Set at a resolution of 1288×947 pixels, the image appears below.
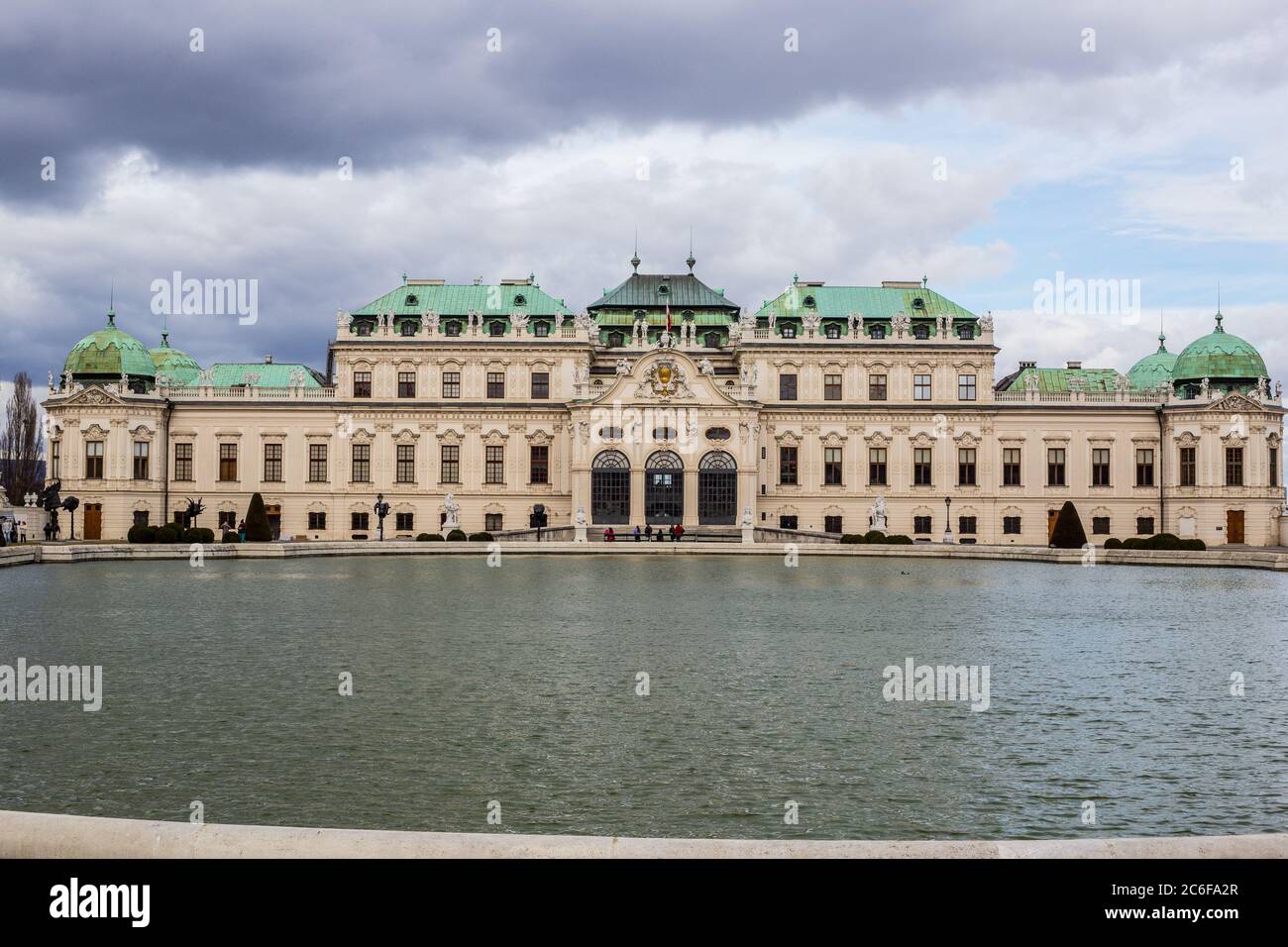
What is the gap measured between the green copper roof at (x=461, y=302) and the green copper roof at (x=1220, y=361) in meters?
44.8

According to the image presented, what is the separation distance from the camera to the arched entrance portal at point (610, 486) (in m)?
81.0

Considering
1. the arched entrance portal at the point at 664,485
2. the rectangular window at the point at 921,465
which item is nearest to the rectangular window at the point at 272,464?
the arched entrance portal at the point at 664,485

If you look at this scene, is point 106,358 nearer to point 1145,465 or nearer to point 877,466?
point 877,466

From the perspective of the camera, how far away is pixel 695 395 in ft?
266

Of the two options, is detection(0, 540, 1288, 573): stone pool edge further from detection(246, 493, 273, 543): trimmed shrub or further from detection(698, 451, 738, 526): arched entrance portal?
detection(698, 451, 738, 526): arched entrance portal

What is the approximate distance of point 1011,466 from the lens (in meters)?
85.1

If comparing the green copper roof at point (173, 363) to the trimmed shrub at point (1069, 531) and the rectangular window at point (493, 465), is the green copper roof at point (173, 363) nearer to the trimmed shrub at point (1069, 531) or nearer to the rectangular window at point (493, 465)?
the rectangular window at point (493, 465)

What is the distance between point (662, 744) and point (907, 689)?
596 centimetres

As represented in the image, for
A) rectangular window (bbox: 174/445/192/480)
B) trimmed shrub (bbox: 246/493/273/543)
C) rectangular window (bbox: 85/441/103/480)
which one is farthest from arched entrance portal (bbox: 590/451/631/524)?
rectangular window (bbox: 85/441/103/480)

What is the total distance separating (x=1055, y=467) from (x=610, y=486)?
31924 millimetres

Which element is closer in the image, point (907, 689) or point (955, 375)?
point (907, 689)
